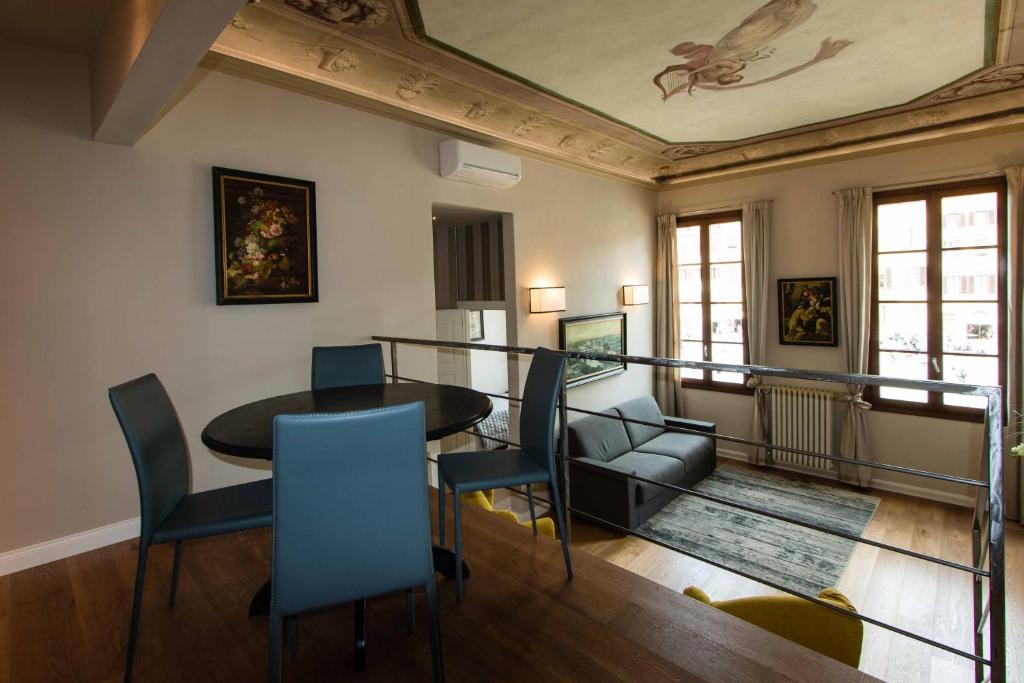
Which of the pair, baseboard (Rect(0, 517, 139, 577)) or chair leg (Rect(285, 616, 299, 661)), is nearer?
chair leg (Rect(285, 616, 299, 661))

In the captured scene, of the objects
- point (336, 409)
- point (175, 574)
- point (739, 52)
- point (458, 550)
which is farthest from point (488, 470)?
point (739, 52)

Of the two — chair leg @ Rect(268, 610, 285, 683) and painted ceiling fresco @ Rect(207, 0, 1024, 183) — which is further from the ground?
painted ceiling fresco @ Rect(207, 0, 1024, 183)

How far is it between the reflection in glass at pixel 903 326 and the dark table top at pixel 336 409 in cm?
465

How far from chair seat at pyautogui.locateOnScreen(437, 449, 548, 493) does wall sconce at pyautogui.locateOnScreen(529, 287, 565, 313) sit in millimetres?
2601

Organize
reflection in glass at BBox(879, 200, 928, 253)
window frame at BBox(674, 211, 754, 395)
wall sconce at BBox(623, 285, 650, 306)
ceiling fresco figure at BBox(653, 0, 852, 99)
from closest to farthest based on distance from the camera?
ceiling fresco figure at BBox(653, 0, 852, 99) → reflection in glass at BBox(879, 200, 928, 253) → wall sconce at BBox(623, 285, 650, 306) → window frame at BBox(674, 211, 754, 395)

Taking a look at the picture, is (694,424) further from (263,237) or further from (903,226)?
(263,237)

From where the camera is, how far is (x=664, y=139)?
15.8ft

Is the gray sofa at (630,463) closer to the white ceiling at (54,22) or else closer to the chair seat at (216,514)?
the chair seat at (216,514)

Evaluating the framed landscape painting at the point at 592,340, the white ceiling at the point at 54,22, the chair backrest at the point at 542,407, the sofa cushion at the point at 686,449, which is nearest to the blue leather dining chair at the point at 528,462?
the chair backrest at the point at 542,407

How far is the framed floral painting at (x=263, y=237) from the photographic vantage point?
2748 mm

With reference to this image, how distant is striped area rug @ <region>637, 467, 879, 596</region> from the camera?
3727mm

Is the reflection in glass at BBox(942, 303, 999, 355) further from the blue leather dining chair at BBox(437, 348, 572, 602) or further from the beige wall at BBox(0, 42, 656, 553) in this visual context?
the beige wall at BBox(0, 42, 656, 553)

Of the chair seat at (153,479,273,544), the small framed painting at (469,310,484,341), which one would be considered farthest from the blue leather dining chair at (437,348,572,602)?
the small framed painting at (469,310,484,341)

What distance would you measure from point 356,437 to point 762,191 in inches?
222
